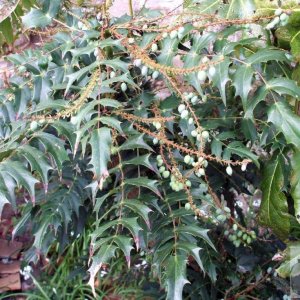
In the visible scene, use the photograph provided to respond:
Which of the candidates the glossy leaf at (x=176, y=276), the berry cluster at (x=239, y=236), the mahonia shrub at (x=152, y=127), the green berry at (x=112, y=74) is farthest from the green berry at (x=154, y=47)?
the berry cluster at (x=239, y=236)

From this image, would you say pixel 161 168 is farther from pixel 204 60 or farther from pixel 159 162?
pixel 204 60

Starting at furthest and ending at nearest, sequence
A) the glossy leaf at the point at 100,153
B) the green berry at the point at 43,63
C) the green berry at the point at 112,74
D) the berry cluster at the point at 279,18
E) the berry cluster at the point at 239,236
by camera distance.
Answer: the berry cluster at the point at 239,236
the green berry at the point at 43,63
the green berry at the point at 112,74
the berry cluster at the point at 279,18
the glossy leaf at the point at 100,153

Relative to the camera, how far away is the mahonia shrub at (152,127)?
1253 mm

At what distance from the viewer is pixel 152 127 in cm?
150

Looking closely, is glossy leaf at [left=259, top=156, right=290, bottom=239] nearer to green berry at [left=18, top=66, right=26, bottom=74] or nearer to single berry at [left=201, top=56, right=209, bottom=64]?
single berry at [left=201, top=56, right=209, bottom=64]

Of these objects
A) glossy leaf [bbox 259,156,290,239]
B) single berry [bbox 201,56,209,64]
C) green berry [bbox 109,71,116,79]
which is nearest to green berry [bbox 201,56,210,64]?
single berry [bbox 201,56,209,64]

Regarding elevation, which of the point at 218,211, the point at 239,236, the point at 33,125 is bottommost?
the point at 239,236

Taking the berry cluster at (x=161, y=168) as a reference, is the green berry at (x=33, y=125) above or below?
above

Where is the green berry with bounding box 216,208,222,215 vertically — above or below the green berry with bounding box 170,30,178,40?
below

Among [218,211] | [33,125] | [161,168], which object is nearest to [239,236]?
[218,211]

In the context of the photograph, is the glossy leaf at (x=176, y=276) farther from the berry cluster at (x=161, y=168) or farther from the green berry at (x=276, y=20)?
the green berry at (x=276, y=20)

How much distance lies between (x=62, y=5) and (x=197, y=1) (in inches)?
16.4

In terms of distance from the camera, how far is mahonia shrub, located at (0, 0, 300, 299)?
1.25m

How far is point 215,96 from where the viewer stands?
5.33 ft
